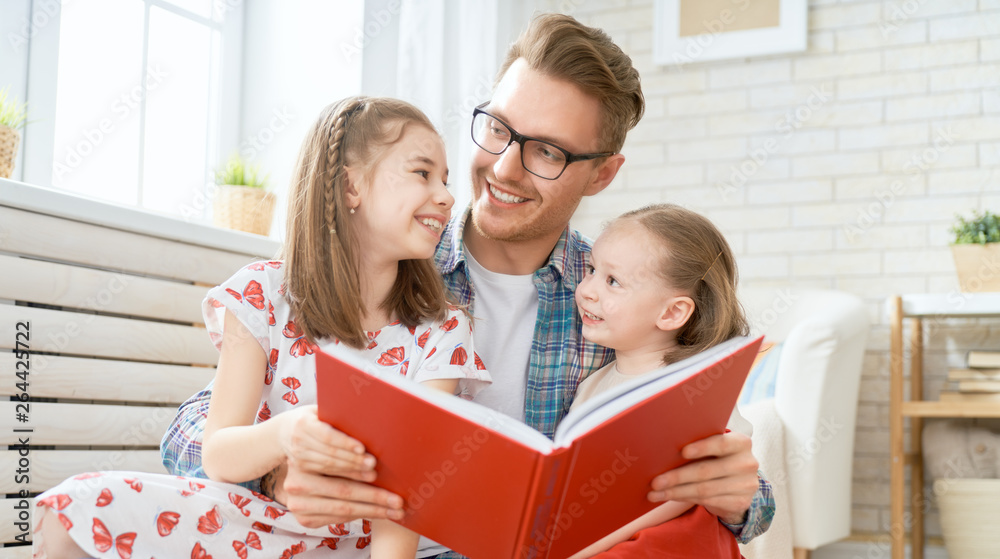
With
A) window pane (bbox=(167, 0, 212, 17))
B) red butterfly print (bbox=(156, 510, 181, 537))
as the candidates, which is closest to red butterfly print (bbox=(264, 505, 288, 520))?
red butterfly print (bbox=(156, 510, 181, 537))

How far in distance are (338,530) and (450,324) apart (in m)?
0.35

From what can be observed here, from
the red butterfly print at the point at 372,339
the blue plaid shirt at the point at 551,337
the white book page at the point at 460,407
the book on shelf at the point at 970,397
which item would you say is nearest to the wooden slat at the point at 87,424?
the blue plaid shirt at the point at 551,337

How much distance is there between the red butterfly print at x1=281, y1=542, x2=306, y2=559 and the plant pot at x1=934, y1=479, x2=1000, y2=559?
212cm

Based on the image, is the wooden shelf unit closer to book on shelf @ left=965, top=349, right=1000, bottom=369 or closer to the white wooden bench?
book on shelf @ left=965, top=349, right=1000, bottom=369

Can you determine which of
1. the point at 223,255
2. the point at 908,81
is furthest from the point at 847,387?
the point at 223,255

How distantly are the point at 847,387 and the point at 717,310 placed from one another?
4.86ft

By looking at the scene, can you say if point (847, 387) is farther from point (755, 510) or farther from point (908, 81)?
point (755, 510)

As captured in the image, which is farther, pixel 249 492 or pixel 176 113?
pixel 176 113

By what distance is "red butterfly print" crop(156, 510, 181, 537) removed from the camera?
1.08m

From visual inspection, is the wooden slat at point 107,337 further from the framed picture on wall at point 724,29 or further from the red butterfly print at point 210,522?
the framed picture on wall at point 724,29

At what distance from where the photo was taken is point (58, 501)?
101 cm

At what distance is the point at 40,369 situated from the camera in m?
1.59

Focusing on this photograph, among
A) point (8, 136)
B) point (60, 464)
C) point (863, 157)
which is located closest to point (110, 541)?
point (60, 464)

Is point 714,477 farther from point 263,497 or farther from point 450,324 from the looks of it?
point 263,497
